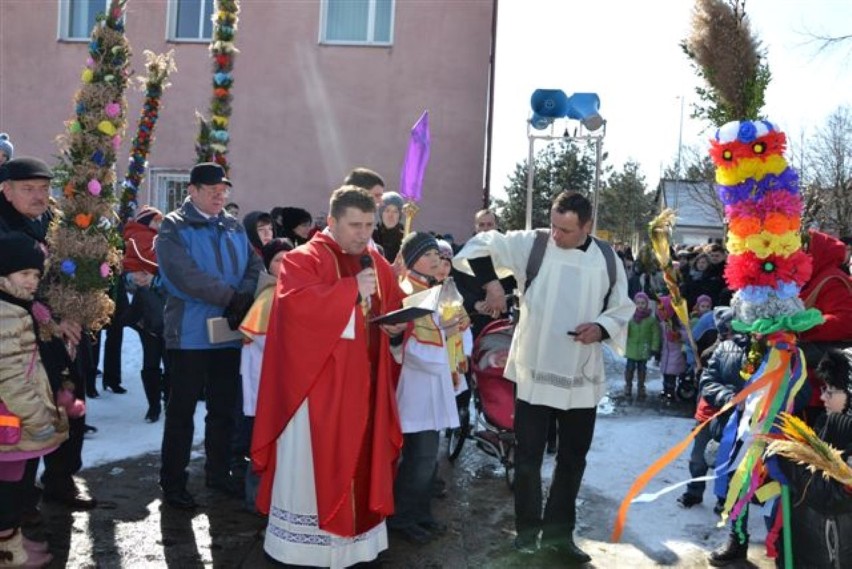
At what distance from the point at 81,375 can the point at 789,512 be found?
14.3ft

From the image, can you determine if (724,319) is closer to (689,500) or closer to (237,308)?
(689,500)

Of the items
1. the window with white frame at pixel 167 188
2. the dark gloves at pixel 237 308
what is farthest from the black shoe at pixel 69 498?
the window with white frame at pixel 167 188

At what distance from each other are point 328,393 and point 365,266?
665mm

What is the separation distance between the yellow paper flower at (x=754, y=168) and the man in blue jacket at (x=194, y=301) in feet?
9.73

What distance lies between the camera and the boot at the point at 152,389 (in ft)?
24.0

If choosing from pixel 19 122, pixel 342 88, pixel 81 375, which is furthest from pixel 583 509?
pixel 19 122

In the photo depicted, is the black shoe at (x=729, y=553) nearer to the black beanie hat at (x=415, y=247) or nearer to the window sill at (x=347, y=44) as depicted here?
the black beanie hat at (x=415, y=247)

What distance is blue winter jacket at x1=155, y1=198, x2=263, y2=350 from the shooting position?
16.5ft

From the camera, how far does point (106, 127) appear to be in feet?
17.0

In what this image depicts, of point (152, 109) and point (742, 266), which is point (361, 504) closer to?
point (742, 266)

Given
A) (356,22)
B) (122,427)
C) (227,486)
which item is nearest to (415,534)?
(227,486)

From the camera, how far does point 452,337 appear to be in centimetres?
557

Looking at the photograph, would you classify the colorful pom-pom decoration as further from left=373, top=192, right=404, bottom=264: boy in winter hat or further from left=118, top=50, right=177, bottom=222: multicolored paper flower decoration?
left=118, top=50, right=177, bottom=222: multicolored paper flower decoration

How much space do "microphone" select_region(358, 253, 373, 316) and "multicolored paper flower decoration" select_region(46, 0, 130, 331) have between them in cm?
185
